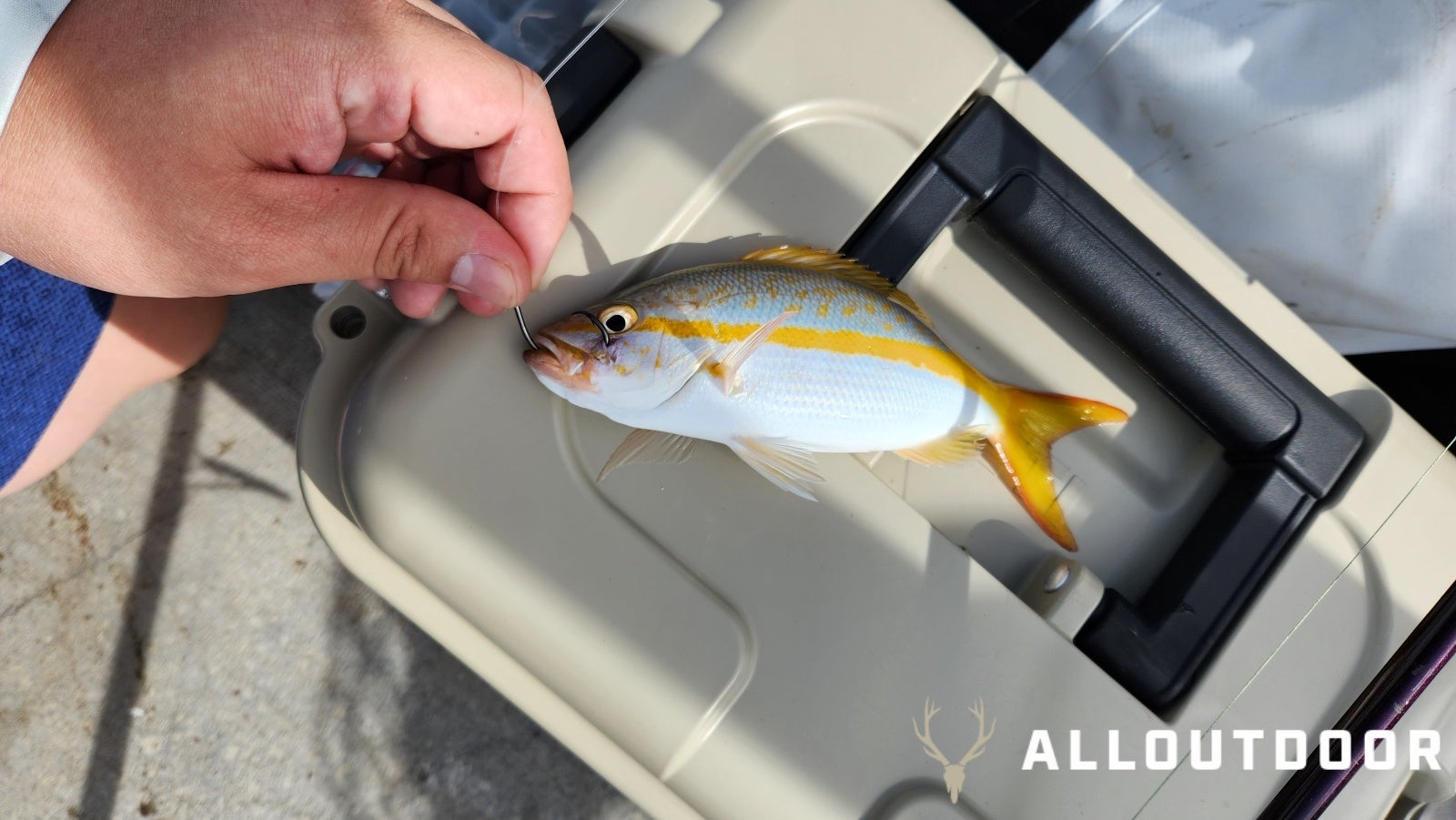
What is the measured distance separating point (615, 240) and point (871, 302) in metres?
0.29

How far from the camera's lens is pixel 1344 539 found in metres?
1.00

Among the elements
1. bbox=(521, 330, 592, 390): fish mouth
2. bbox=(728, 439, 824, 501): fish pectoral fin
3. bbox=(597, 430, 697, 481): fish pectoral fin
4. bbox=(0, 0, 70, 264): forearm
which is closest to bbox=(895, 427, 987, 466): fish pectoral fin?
bbox=(728, 439, 824, 501): fish pectoral fin

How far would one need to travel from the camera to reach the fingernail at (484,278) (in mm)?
871

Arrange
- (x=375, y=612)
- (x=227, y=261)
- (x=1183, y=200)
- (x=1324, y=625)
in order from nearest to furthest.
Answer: (x=227, y=261), (x=1324, y=625), (x=1183, y=200), (x=375, y=612)

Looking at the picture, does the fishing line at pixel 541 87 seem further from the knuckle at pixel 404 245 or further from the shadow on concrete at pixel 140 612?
the shadow on concrete at pixel 140 612

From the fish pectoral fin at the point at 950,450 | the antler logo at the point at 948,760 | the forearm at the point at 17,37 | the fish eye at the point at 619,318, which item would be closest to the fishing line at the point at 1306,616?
the antler logo at the point at 948,760

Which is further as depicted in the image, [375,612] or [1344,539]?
[375,612]

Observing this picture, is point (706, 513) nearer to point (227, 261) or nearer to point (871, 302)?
point (871, 302)

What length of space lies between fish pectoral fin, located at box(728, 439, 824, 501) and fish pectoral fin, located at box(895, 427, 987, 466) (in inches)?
5.4

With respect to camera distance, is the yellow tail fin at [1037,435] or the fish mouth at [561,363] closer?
the fish mouth at [561,363]

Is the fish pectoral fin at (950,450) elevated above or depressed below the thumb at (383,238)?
above

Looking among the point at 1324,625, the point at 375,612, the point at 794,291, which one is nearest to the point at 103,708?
the point at 375,612

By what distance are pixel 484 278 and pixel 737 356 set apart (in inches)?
10.8

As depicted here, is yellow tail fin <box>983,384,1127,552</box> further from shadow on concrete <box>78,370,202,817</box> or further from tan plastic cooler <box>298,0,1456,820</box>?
shadow on concrete <box>78,370,202,817</box>
